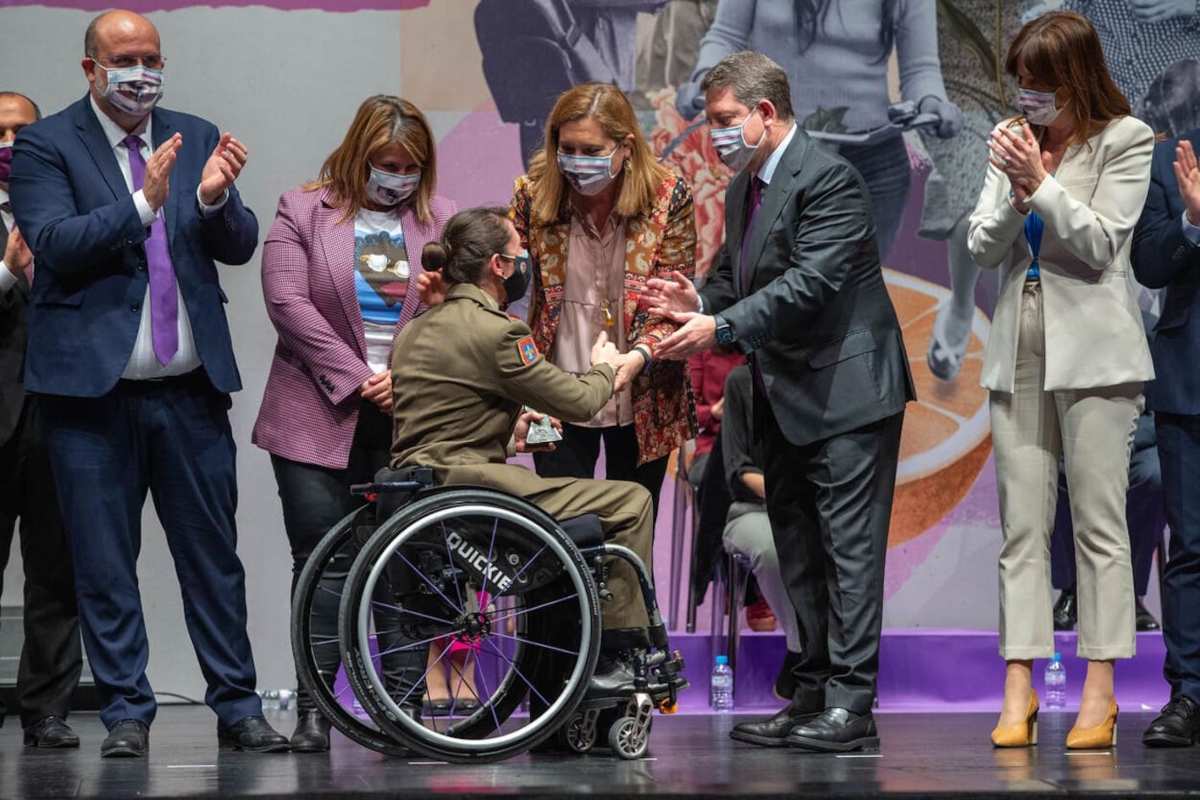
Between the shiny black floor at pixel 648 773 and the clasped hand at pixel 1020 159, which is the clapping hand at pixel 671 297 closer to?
the clasped hand at pixel 1020 159

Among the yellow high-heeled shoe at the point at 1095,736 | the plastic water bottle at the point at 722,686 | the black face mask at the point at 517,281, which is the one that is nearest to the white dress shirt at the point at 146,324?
the black face mask at the point at 517,281

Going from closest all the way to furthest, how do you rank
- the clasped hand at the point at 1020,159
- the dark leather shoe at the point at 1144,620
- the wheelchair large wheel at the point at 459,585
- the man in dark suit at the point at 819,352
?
the wheelchair large wheel at the point at 459,585 < the clasped hand at the point at 1020,159 < the man in dark suit at the point at 819,352 < the dark leather shoe at the point at 1144,620

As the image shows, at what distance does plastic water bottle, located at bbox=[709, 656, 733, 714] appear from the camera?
500 cm

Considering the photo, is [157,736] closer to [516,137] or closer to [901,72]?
[516,137]

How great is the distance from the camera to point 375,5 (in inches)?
218

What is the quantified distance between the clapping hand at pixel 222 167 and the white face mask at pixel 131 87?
20 cm

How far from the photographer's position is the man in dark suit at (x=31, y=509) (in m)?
4.18

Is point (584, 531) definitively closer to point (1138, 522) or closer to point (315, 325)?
point (315, 325)

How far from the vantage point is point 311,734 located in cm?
374

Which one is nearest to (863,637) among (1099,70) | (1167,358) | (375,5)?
(1167,358)

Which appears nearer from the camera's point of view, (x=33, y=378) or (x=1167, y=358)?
(x=33, y=378)

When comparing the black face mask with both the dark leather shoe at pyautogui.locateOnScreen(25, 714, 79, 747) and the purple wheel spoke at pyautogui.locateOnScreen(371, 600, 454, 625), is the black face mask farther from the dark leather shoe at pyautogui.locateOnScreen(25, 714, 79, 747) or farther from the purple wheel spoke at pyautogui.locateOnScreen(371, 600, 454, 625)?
the dark leather shoe at pyautogui.locateOnScreen(25, 714, 79, 747)

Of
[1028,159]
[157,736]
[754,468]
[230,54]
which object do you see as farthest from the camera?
[230,54]

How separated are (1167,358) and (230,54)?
10.7 ft
